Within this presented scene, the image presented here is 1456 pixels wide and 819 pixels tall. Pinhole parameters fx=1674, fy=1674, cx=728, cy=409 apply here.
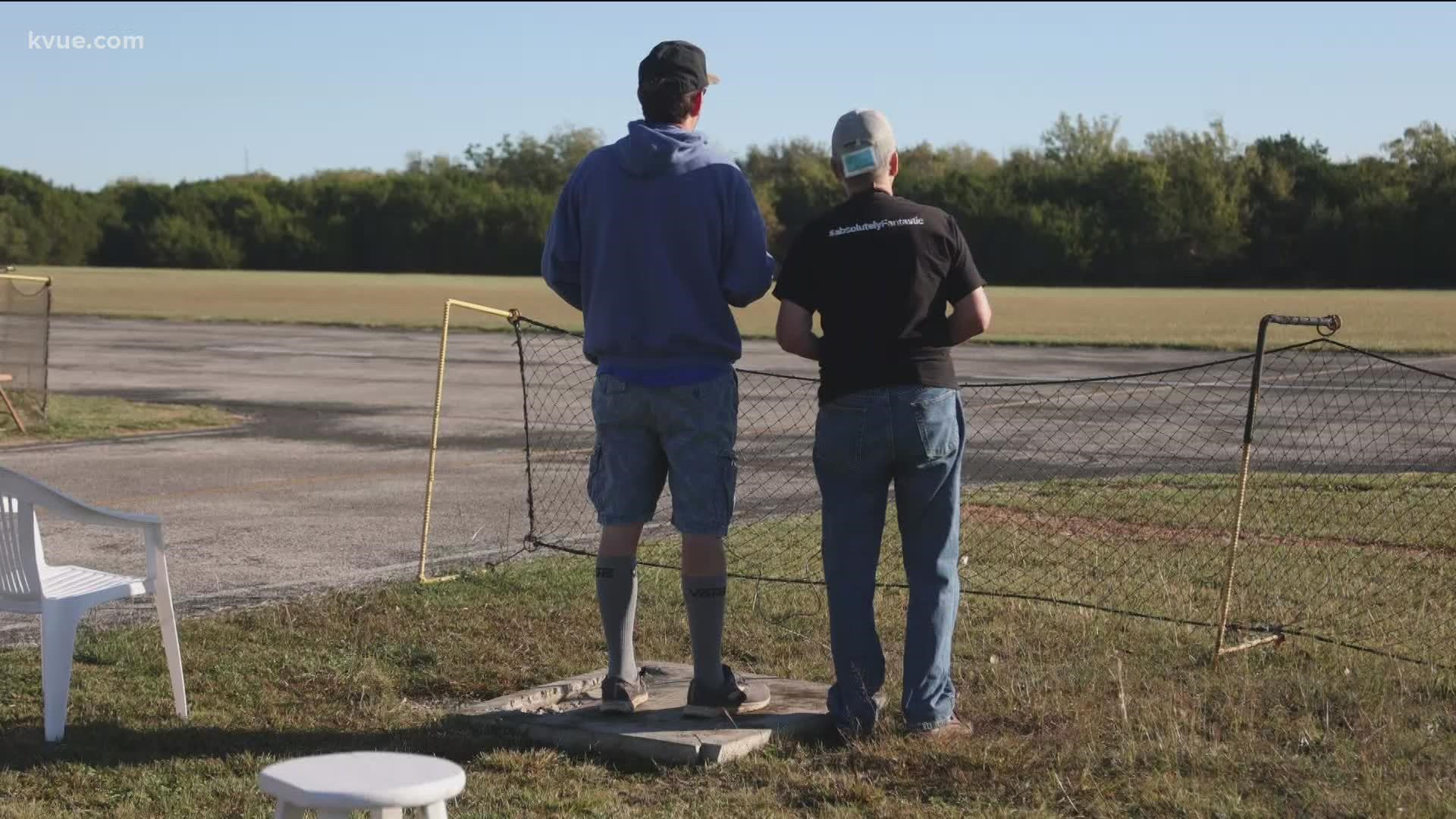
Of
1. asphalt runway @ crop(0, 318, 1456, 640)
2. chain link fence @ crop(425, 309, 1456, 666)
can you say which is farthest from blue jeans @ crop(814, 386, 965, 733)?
asphalt runway @ crop(0, 318, 1456, 640)

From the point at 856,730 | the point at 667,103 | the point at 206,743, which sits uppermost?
the point at 667,103

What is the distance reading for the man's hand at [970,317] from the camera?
17.5 feet

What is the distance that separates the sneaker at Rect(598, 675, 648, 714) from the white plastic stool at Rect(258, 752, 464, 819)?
1.87 meters

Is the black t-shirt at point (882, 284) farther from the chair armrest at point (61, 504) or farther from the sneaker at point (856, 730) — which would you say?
the chair armrest at point (61, 504)

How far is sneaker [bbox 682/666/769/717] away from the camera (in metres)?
5.66

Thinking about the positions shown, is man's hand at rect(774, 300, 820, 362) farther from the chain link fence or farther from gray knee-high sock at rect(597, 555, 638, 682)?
the chain link fence

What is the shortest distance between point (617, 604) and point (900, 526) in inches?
40.4

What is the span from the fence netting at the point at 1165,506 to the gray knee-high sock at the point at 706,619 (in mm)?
2590

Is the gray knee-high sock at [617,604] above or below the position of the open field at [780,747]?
above

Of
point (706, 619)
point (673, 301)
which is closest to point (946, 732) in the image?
point (706, 619)

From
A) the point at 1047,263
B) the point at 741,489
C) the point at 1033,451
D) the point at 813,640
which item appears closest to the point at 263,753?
the point at 813,640

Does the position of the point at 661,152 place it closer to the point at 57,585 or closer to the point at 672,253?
the point at 672,253

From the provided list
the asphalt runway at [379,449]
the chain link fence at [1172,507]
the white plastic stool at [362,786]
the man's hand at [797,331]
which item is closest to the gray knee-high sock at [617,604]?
the man's hand at [797,331]

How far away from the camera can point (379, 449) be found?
50.8ft
